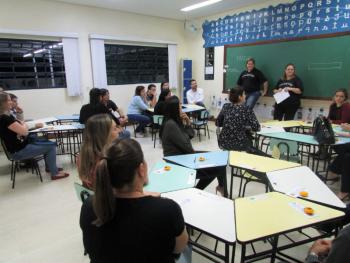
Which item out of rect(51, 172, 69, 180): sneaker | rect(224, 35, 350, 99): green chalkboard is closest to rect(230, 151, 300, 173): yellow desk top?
rect(51, 172, 69, 180): sneaker

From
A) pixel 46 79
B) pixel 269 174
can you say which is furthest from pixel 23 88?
pixel 269 174

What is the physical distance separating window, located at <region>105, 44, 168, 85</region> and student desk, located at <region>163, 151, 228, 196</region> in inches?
196

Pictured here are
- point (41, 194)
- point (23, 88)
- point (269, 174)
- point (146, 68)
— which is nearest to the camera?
point (269, 174)

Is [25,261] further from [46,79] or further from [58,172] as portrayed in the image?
[46,79]

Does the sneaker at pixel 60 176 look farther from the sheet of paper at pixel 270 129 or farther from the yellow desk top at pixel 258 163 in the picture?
the sheet of paper at pixel 270 129

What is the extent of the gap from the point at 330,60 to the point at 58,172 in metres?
5.25

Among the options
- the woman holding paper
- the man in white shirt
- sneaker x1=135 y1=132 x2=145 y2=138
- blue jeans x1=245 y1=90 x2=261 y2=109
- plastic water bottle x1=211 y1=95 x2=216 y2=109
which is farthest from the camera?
plastic water bottle x1=211 y1=95 x2=216 y2=109

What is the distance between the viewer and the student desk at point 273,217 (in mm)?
1314

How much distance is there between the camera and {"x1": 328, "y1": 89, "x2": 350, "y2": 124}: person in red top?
3801 mm

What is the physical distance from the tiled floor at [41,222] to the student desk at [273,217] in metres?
0.76

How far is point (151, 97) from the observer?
6.46 m

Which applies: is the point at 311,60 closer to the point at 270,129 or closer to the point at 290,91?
the point at 290,91

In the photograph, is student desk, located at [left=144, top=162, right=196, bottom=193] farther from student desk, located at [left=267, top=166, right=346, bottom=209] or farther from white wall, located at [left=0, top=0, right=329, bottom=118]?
white wall, located at [left=0, top=0, right=329, bottom=118]

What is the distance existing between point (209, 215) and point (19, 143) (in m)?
3.05
